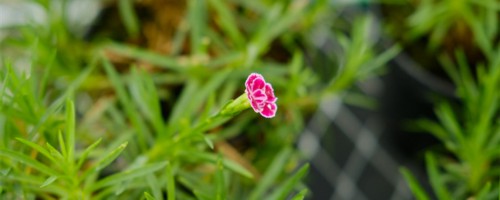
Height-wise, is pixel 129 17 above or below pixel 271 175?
above

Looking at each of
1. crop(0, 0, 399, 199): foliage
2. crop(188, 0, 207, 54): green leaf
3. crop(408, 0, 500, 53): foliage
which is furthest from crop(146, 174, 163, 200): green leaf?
crop(408, 0, 500, 53): foliage

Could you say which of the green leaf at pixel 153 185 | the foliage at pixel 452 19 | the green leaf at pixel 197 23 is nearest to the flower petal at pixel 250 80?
the green leaf at pixel 153 185

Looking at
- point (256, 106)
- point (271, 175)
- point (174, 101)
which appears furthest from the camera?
point (174, 101)

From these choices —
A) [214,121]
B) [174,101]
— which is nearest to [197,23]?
[174,101]

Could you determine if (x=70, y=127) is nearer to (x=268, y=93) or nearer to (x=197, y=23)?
(x=268, y=93)

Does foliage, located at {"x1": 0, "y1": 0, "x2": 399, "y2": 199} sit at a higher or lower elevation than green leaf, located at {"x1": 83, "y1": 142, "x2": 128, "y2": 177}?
higher

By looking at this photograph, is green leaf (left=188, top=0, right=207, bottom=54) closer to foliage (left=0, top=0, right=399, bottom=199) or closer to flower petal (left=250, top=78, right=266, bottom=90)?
Result: foliage (left=0, top=0, right=399, bottom=199)

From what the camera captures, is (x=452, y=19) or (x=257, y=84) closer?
(x=257, y=84)

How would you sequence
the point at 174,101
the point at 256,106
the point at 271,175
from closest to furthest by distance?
the point at 256,106
the point at 271,175
the point at 174,101
